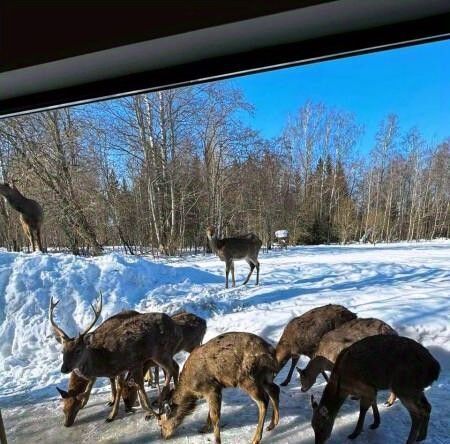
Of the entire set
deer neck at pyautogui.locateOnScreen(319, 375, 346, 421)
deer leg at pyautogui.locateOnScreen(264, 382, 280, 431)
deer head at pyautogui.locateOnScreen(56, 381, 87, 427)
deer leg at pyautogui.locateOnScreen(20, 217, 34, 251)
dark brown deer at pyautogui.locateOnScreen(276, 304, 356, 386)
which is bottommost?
deer head at pyautogui.locateOnScreen(56, 381, 87, 427)

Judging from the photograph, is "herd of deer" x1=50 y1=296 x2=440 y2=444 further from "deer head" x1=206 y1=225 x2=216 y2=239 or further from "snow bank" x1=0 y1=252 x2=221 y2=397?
"deer head" x1=206 y1=225 x2=216 y2=239

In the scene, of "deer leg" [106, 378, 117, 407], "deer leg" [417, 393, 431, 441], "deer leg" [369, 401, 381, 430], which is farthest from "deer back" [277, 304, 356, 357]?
"deer leg" [106, 378, 117, 407]

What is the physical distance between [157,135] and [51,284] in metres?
1.08

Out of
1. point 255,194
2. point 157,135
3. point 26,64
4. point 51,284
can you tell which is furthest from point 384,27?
point 51,284

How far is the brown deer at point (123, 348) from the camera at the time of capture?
1619 mm

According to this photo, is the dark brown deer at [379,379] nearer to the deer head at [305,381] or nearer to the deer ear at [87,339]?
the deer head at [305,381]

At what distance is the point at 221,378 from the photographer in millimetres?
1515

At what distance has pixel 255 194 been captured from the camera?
154cm

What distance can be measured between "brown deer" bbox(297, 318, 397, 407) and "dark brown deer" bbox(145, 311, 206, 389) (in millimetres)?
557

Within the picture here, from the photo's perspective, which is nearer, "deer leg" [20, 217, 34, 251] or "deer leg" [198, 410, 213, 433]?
"deer leg" [198, 410, 213, 433]

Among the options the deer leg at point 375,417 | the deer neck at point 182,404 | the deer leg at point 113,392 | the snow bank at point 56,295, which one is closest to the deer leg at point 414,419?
the deer leg at point 375,417

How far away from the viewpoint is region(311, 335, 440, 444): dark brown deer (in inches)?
48.6

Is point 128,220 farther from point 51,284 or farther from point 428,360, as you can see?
point 428,360

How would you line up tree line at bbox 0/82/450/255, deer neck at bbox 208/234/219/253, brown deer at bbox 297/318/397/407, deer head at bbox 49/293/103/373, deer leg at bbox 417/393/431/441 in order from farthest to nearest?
1. deer neck at bbox 208/234/219/253
2. deer head at bbox 49/293/103/373
3. brown deer at bbox 297/318/397/407
4. tree line at bbox 0/82/450/255
5. deer leg at bbox 417/393/431/441
